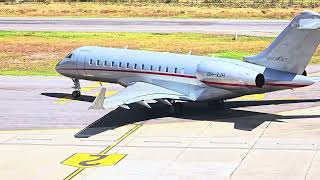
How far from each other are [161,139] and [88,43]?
39649 millimetres

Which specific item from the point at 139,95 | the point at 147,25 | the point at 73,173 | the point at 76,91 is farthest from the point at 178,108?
the point at 147,25

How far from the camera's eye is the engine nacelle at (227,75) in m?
29.4

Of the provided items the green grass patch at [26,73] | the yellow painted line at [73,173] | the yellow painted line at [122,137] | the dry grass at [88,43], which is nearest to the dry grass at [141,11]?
the dry grass at [88,43]

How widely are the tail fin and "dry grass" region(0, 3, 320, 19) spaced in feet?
212

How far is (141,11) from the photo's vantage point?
103 metres

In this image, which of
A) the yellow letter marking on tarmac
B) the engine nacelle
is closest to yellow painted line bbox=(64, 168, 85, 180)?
the yellow letter marking on tarmac

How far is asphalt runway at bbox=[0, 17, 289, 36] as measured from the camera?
7825 centimetres

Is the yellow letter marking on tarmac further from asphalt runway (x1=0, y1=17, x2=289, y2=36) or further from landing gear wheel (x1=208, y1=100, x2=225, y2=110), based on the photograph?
asphalt runway (x1=0, y1=17, x2=289, y2=36)

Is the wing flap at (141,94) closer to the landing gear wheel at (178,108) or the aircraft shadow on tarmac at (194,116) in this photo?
the landing gear wheel at (178,108)

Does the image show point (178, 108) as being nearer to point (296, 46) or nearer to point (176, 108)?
point (176, 108)

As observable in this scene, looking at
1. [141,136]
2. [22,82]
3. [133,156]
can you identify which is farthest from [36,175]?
[22,82]

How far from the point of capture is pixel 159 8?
348 ft

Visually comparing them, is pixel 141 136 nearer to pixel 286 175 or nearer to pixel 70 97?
pixel 286 175

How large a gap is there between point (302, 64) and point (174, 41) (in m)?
38.5
